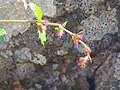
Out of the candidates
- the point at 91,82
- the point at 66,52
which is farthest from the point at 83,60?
the point at 91,82

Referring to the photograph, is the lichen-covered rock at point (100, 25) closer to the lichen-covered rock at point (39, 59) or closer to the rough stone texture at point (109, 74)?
the rough stone texture at point (109, 74)

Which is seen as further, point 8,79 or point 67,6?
point 8,79

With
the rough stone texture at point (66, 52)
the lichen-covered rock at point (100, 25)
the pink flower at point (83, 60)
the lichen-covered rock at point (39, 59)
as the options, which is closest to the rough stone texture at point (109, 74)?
the rough stone texture at point (66, 52)

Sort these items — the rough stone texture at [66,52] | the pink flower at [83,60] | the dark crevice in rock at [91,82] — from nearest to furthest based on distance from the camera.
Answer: the pink flower at [83,60] < the rough stone texture at [66,52] < the dark crevice in rock at [91,82]

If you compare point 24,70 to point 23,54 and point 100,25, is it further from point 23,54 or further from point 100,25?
point 100,25

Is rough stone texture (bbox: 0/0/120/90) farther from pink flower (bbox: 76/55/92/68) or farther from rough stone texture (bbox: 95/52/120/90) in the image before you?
pink flower (bbox: 76/55/92/68)

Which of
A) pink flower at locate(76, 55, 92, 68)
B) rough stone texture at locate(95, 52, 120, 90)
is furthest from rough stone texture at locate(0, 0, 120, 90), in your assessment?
pink flower at locate(76, 55, 92, 68)

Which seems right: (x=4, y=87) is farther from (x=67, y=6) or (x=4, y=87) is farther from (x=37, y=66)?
(x=67, y=6)

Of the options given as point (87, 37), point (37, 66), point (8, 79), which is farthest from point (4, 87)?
point (87, 37)
